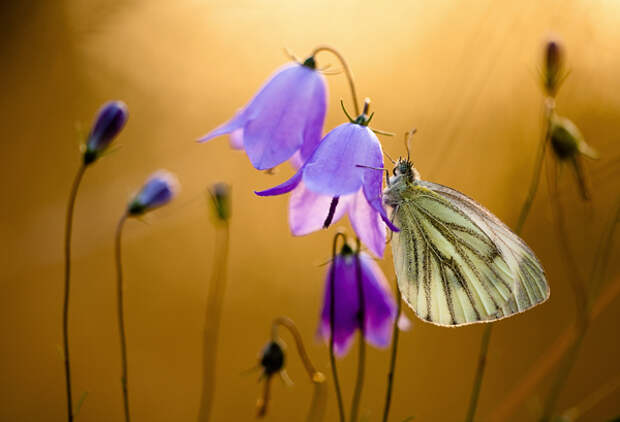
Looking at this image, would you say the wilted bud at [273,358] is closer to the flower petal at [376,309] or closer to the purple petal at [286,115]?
the flower petal at [376,309]

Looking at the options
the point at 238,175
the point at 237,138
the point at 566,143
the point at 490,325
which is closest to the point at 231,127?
the point at 237,138

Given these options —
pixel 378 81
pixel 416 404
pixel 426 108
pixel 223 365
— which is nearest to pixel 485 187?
pixel 426 108

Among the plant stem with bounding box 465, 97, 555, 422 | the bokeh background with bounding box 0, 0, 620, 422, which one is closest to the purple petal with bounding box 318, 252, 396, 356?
the plant stem with bounding box 465, 97, 555, 422

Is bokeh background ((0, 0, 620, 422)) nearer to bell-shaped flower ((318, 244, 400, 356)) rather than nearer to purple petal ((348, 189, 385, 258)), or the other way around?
bell-shaped flower ((318, 244, 400, 356))

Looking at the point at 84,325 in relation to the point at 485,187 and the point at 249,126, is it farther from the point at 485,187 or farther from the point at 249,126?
the point at 485,187

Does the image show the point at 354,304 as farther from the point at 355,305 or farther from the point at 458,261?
the point at 458,261

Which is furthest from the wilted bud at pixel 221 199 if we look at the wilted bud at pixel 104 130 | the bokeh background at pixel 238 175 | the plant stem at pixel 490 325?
the bokeh background at pixel 238 175
